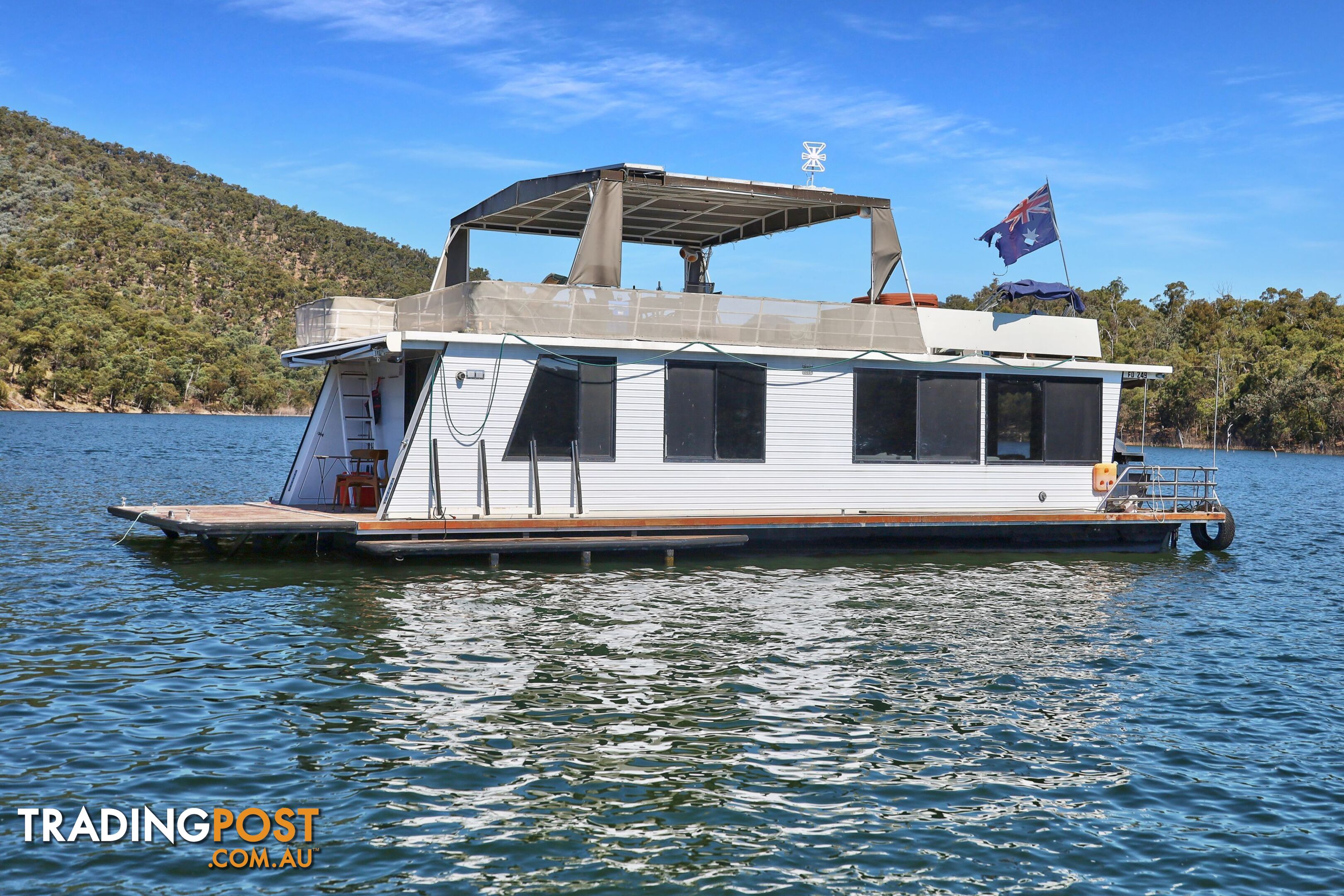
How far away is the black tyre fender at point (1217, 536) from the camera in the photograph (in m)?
20.5

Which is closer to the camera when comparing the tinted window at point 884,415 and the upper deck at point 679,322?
the upper deck at point 679,322

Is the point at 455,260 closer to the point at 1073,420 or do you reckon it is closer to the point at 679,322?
the point at 679,322

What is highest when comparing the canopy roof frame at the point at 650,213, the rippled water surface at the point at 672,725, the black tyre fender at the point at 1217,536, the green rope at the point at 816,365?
the canopy roof frame at the point at 650,213

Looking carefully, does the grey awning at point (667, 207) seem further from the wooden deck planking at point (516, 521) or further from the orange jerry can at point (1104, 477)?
the orange jerry can at point (1104, 477)

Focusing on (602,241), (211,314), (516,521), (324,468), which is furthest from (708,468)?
(211,314)

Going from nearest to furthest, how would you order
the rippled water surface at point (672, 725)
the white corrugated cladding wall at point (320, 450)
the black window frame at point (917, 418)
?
the rippled water surface at point (672, 725) → the black window frame at point (917, 418) → the white corrugated cladding wall at point (320, 450)

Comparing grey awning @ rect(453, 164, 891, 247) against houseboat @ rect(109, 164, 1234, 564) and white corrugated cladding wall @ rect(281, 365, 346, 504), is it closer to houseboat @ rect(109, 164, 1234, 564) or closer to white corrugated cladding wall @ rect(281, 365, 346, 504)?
houseboat @ rect(109, 164, 1234, 564)

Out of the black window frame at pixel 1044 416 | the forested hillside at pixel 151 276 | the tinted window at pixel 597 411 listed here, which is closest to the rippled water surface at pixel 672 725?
the tinted window at pixel 597 411

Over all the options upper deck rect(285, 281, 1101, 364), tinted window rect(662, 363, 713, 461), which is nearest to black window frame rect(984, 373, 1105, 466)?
upper deck rect(285, 281, 1101, 364)

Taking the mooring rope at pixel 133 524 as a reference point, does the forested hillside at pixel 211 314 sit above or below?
above

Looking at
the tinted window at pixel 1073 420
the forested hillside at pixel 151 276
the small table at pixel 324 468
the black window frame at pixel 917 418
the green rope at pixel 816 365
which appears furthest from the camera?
the forested hillside at pixel 151 276

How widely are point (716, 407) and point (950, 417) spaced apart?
4070 mm

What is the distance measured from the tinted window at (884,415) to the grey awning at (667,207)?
2.86m

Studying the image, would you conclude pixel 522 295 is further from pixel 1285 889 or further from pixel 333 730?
pixel 1285 889
